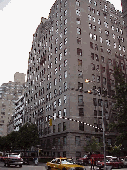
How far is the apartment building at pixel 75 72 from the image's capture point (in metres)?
46.9

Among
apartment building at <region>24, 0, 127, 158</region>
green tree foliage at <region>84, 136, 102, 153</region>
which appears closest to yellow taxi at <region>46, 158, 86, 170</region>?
green tree foliage at <region>84, 136, 102, 153</region>

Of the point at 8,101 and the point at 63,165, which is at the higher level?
the point at 8,101

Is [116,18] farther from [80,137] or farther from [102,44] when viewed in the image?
[80,137]

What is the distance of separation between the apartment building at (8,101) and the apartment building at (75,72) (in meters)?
60.2

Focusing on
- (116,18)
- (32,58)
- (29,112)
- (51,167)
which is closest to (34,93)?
(29,112)

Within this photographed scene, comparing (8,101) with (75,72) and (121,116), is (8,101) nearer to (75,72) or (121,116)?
(75,72)

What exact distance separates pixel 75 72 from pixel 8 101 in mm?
95248

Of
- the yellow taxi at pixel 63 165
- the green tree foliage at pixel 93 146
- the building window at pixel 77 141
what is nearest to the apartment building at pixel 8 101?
the building window at pixel 77 141

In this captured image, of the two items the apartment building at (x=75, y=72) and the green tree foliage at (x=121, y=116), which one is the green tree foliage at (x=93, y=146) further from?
the green tree foliage at (x=121, y=116)

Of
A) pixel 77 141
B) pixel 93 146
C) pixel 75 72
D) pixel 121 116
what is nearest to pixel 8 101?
pixel 75 72

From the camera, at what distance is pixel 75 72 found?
50344 millimetres

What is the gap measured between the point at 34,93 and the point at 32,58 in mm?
17361

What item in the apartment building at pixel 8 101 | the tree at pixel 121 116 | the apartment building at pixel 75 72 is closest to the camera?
the tree at pixel 121 116

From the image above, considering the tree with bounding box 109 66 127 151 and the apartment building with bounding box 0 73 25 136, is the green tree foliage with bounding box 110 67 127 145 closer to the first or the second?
the tree with bounding box 109 66 127 151
